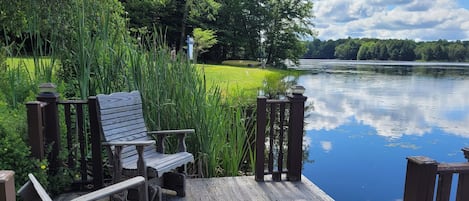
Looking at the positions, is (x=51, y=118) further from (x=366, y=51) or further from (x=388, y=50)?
(x=366, y=51)

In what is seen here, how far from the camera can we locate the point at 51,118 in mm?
2943

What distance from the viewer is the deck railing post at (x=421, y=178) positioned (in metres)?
1.37

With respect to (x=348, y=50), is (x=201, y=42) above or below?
below

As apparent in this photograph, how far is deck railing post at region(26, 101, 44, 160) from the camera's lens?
105 inches

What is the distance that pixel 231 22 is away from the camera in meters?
27.9

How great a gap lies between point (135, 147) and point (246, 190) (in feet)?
3.60

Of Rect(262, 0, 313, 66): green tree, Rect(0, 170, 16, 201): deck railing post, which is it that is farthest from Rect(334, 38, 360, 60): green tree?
Rect(0, 170, 16, 201): deck railing post

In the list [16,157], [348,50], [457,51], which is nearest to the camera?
[16,157]

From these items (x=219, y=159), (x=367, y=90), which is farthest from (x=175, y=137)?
(x=367, y=90)

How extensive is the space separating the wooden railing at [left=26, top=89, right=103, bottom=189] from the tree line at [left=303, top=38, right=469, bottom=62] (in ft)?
112

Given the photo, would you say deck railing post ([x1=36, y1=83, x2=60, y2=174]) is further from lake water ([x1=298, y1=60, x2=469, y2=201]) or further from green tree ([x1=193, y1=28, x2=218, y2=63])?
lake water ([x1=298, y1=60, x2=469, y2=201])

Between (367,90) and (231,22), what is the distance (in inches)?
586

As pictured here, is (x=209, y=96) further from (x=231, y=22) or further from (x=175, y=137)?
(x=231, y=22)

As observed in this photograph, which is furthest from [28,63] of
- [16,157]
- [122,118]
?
[16,157]
